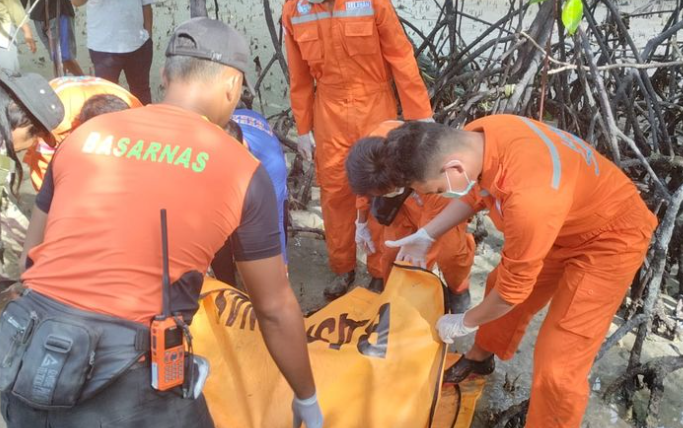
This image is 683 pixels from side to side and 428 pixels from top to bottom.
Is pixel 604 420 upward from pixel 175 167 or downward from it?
downward

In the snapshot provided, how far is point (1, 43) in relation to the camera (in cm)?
348

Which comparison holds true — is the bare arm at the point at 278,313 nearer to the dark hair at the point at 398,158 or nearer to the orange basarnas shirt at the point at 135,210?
the orange basarnas shirt at the point at 135,210

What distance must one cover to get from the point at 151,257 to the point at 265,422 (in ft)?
3.41

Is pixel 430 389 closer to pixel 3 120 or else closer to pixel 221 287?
pixel 221 287

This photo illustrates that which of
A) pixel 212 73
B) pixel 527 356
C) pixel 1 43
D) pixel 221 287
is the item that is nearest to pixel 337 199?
pixel 221 287

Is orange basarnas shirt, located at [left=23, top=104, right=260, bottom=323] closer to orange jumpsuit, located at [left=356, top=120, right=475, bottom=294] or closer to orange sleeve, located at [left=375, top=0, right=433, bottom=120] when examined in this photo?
orange jumpsuit, located at [left=356, top=120, right=475, bottom=294]

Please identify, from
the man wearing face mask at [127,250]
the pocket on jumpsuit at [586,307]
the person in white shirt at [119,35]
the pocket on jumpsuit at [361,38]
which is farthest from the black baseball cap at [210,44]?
the person in white shirt at [119,35]

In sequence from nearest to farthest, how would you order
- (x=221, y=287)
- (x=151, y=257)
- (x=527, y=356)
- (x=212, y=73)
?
(x=151, y=257) < (x=212, y=73) < (x=221, y=287) < (x=527, y=356)

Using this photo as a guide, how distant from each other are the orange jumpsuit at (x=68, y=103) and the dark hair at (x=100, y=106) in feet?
0.15

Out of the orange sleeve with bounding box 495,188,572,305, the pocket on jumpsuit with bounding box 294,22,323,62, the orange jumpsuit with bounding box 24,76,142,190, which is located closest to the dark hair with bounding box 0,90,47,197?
the orange jumpsuit with bounding box 24,76,142,190

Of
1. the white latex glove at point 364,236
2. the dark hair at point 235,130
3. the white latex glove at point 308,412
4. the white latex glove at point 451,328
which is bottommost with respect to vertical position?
the white latex glove at point 364,236

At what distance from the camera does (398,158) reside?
64.8 inches

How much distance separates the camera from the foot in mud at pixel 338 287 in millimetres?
3092

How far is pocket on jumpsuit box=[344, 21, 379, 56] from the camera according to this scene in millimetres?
2750
